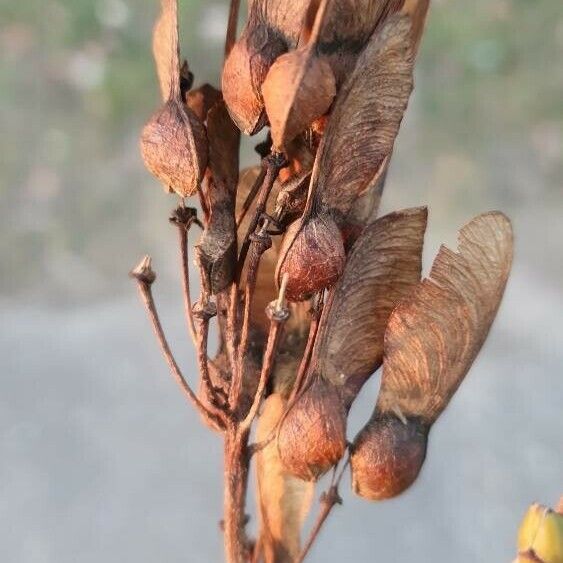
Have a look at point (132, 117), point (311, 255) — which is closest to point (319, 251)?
point (311, 255)

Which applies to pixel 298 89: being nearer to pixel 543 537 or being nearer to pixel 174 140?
pixel 174 140

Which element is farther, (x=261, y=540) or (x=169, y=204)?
(x=169, y=204)

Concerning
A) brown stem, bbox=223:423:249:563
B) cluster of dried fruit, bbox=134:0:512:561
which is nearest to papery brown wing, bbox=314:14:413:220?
cluster of dried fruit, bbox=134:0:512:561

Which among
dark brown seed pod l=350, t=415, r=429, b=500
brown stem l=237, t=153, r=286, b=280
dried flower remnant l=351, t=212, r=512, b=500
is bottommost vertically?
dark brown seed pod l=350, t=415, r=429, b=500

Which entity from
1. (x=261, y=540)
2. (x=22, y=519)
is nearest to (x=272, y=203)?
(x=261, y=540)

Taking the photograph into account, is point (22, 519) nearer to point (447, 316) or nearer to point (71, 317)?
point (71, 317)

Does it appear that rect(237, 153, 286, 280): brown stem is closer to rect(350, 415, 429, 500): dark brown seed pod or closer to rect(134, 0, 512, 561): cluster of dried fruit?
rect(134, 0, 512, 561): cluster of dried fruit

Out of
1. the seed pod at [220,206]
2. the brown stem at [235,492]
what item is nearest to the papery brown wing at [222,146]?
the seed pod at [220,206]
